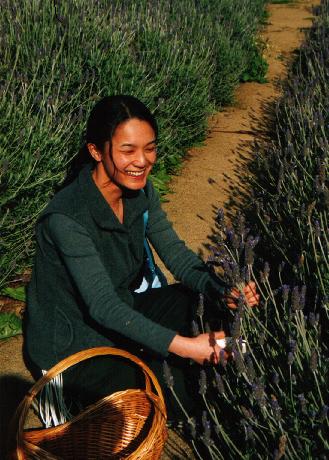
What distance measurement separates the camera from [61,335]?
2.38 m

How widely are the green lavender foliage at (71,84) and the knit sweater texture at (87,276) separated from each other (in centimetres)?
64

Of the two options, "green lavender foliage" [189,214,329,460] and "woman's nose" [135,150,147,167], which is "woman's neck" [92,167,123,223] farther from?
"green lavender foliage" [189,214,329,460]

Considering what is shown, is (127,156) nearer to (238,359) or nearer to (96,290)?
(96,290)

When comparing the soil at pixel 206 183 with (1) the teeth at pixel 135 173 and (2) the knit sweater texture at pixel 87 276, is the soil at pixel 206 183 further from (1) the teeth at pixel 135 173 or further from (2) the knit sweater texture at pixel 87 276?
(1) the teeth at pixel 135 173

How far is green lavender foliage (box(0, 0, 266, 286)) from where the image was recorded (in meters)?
3.25

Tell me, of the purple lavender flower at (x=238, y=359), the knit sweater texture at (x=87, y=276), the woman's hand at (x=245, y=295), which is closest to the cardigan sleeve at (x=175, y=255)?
Answer: the knit sweater texture at (x=87, y=276)

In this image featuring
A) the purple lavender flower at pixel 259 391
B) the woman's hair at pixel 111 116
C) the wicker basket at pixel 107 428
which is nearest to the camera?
the purple lavender flower at pixel 259 391

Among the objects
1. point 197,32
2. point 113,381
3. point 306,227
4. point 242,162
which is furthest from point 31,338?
point 197,32

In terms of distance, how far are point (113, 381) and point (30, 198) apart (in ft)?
4.40

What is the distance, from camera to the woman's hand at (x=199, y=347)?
2139 millimetres

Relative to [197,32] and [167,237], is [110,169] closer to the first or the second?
[167,237]

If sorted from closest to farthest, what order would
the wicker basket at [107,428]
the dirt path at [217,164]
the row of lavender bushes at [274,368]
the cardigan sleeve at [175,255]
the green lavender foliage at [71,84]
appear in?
the row of lavender bushes at [274,368] → the wicker basket at [107,428] → the cardigan sleeve at [175,255] → the green lavender foliage at [71,84] → the dirt path at [217,164]

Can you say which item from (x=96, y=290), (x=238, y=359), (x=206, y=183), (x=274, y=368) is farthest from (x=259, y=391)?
(x=206, y=183)

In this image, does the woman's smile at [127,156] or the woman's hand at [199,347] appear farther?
the woman's smile at [127,156]
